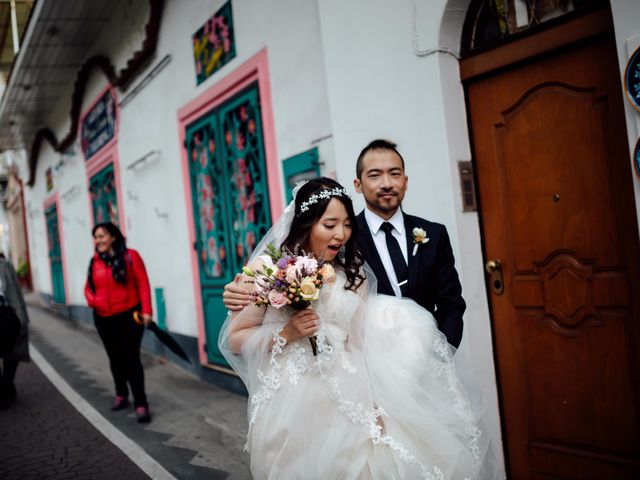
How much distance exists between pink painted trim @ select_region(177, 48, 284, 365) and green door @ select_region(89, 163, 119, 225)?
358 centimetres

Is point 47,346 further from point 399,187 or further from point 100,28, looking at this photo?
point 399,187

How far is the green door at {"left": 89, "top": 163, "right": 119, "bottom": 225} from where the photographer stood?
10.3 m

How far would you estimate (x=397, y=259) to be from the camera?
2.76 metres

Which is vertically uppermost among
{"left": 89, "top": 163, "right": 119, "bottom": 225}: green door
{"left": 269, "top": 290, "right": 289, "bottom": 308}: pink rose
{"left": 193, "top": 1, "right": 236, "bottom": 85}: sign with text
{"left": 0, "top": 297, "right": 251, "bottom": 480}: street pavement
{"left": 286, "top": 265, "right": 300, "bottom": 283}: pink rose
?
{"left": 193, "top": 1, "right": 236, "bottom": 85}: sign with text

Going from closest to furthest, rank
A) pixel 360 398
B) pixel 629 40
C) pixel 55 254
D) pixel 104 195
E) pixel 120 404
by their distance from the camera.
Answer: pixel 360 398
pixel 629 40
pixel 120 404
pixel 104 195
pixel 55 254

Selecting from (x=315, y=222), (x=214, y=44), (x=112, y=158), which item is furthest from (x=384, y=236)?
(x=112, y=158)

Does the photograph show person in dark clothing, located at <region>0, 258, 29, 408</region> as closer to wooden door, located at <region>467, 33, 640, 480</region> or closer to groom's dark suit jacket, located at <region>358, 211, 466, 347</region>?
groom's dark suit jacket, located at <region>358, 211, 466, 347</region>

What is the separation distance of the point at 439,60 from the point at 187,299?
5.10 metres

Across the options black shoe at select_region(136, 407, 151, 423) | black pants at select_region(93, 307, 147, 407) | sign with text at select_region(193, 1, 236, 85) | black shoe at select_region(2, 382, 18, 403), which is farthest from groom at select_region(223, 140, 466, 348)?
black shoe at select_region(2, 382, 18, 403)

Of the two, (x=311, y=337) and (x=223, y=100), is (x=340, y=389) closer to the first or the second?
(x=311, y=337)

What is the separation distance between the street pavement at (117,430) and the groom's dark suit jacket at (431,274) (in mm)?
2160

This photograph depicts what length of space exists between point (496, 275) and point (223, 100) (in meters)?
3.84

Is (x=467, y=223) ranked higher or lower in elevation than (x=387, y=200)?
lower

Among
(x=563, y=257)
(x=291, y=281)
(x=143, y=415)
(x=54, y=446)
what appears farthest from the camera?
(x=143, y=415)
